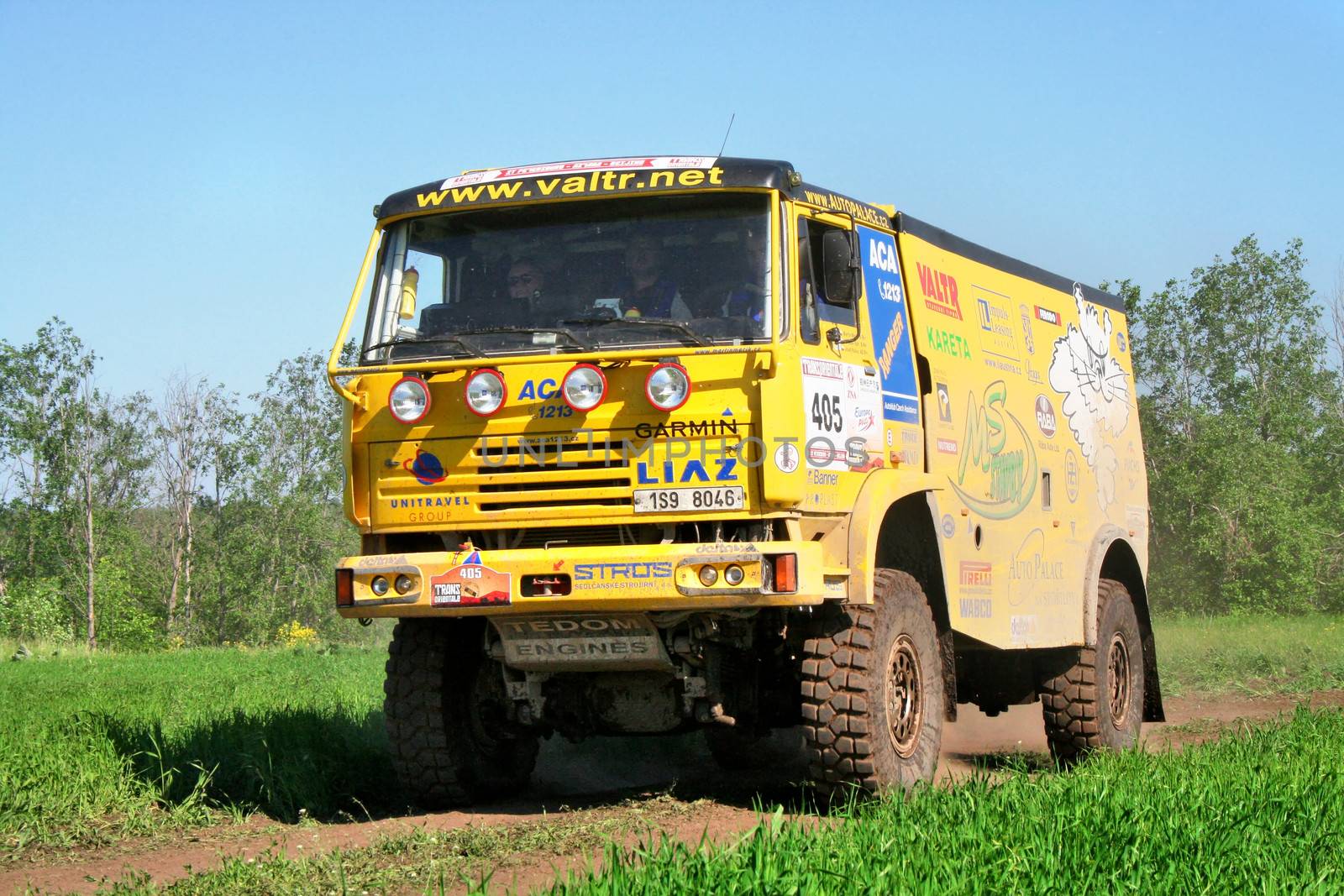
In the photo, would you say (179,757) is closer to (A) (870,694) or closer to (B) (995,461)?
(A) (870,694)

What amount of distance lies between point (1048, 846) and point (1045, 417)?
18.0 feet

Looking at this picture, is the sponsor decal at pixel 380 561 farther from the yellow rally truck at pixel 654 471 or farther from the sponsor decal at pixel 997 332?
the sponsor decal at pixel 997 332

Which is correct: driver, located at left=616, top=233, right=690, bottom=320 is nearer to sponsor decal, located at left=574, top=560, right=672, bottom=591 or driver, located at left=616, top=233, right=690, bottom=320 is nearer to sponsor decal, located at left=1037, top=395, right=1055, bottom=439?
sponsor decal, located at left=574, top=560, right=672, bottom=591

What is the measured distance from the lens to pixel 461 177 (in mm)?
8102

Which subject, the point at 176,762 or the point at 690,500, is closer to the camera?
the point at 690,500

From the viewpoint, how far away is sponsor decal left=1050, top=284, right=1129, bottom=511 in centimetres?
1094

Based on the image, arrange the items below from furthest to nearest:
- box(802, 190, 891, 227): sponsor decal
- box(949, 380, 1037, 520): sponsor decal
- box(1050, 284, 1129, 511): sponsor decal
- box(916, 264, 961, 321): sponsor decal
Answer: box(1050, 284, 1129, 511): sponsor decal → box(949, 380, 1037, 520): sponsor decal → box(916, 264, 961, 321): sponsor decal → box(802, 190, 891, 227): sponsor decal

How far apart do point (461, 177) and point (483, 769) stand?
3.33 m

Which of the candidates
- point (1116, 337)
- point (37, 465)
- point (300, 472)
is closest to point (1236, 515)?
point (1116, 337)

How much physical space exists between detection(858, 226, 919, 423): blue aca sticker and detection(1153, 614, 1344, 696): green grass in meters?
9.85

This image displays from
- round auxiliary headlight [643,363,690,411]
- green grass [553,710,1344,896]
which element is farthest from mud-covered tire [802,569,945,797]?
round auxiliary headlight [643,363,690,411]

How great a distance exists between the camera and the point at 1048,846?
5.34 meters

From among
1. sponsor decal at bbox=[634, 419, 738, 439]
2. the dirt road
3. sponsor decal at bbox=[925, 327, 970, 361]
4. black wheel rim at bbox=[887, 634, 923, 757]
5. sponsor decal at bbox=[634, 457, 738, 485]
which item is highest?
sponsor decal at bbox=[925, 327, 970, 361]

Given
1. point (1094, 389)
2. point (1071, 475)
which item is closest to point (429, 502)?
point (1071, 475)
